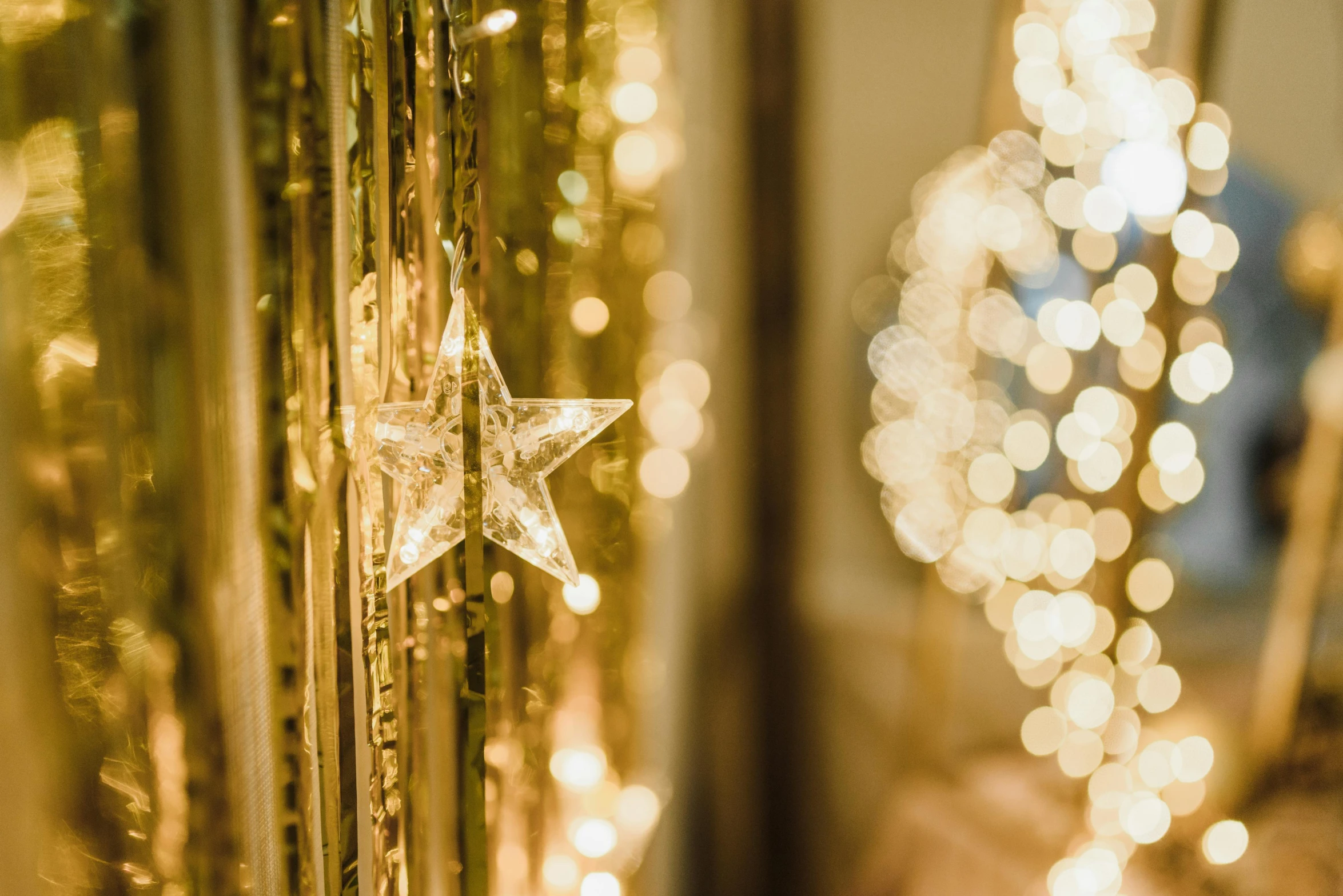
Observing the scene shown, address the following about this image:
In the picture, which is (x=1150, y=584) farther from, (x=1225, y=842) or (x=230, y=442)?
(x=230, y=442)

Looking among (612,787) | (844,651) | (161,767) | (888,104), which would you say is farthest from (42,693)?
(888,104)

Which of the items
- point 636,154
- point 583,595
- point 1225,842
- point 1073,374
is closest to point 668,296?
point 636,154

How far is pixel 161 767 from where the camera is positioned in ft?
1.44

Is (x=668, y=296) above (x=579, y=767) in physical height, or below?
above

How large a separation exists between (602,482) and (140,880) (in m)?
0.45

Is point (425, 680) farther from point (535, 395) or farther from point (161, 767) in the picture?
point (535, 395)

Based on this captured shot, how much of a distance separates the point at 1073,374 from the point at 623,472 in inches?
24.3

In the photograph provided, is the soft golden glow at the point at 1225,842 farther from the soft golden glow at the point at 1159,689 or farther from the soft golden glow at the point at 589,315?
the soft golden glow at the point at 589,315

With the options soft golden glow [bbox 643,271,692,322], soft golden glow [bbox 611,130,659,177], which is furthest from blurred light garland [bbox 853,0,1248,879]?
soft golden glow [bbox 611,130,659,177]

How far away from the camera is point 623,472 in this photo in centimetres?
72

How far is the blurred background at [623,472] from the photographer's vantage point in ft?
1.33

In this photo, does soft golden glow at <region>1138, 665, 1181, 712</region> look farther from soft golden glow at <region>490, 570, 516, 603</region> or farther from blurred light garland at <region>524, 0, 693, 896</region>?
soft golden glow at <region>490, 570, 516, 603</region>

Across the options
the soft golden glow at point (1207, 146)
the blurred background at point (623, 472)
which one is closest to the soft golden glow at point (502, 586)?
the blurred background at point (623, 472)

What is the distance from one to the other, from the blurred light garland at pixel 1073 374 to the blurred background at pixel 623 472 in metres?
0.01
